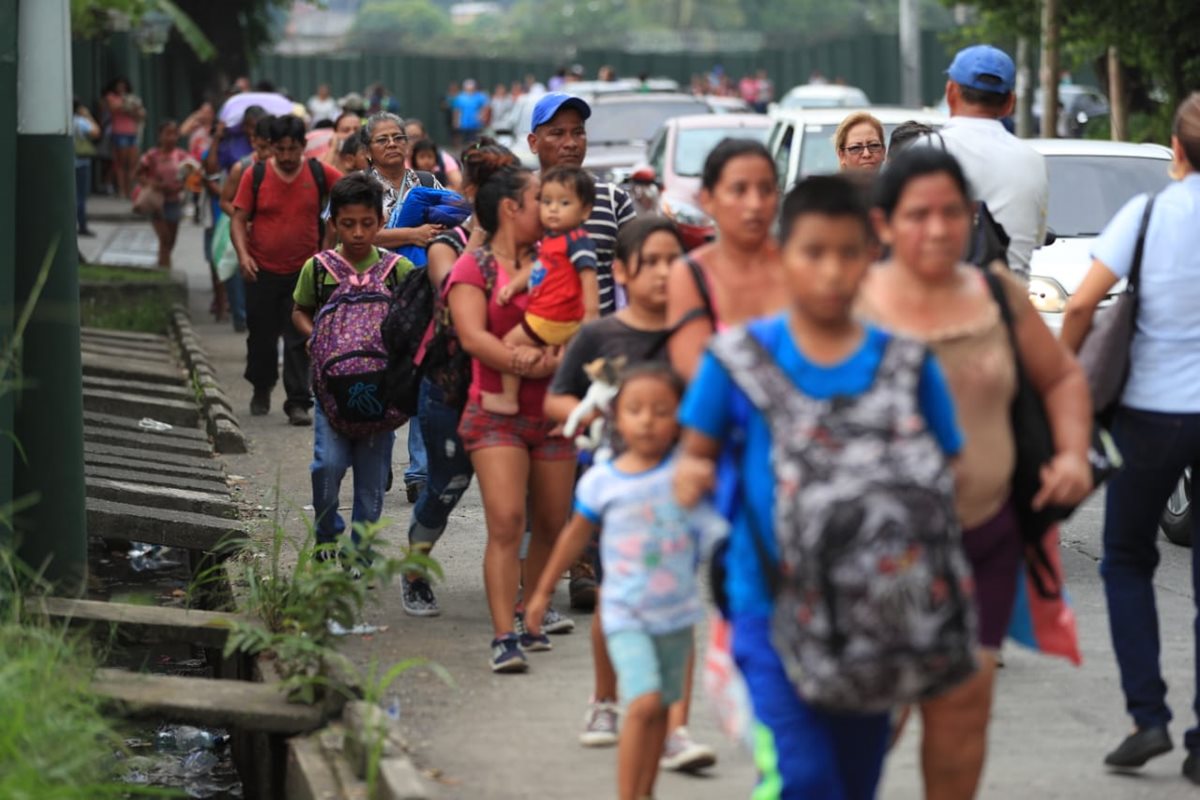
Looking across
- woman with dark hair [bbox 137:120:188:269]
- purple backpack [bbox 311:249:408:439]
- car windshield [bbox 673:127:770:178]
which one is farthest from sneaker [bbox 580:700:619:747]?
woman with dark hair [bbox 137:120:188:269]

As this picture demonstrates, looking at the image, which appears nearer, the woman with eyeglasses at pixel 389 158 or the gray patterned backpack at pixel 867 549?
the gray patterned backpack at pixel 867 549

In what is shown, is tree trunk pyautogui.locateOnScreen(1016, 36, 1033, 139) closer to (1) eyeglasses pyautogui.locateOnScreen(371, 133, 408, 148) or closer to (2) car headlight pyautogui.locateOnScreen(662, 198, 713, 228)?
(2) car headlight pyautogui.locateOnScreen(662, 198, 713, 228)

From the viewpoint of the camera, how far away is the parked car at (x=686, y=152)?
19062 mm

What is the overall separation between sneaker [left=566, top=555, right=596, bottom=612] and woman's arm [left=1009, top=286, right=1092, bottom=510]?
339cm

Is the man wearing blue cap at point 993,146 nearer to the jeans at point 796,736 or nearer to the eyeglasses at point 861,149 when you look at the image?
the eyeglasses at point 861,149

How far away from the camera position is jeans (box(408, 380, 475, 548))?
791 centimetres

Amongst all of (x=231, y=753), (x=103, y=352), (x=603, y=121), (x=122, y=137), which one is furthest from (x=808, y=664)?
(x=122, y=137)

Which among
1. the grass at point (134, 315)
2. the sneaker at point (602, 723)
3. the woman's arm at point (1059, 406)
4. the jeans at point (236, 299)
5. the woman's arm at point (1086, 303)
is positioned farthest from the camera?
the grass at point (134, 315)

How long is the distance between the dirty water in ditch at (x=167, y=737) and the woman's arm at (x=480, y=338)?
1524 millimetres

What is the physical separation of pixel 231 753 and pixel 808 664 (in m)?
4.35

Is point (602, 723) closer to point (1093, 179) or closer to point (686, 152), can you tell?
point (1093, 179)

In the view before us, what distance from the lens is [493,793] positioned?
609 centimetres

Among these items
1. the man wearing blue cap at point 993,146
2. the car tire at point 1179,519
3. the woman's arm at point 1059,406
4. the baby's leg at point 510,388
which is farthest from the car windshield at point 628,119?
the woman's arm at point 1059,406

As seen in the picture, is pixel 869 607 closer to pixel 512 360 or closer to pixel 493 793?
pixel 493 793
